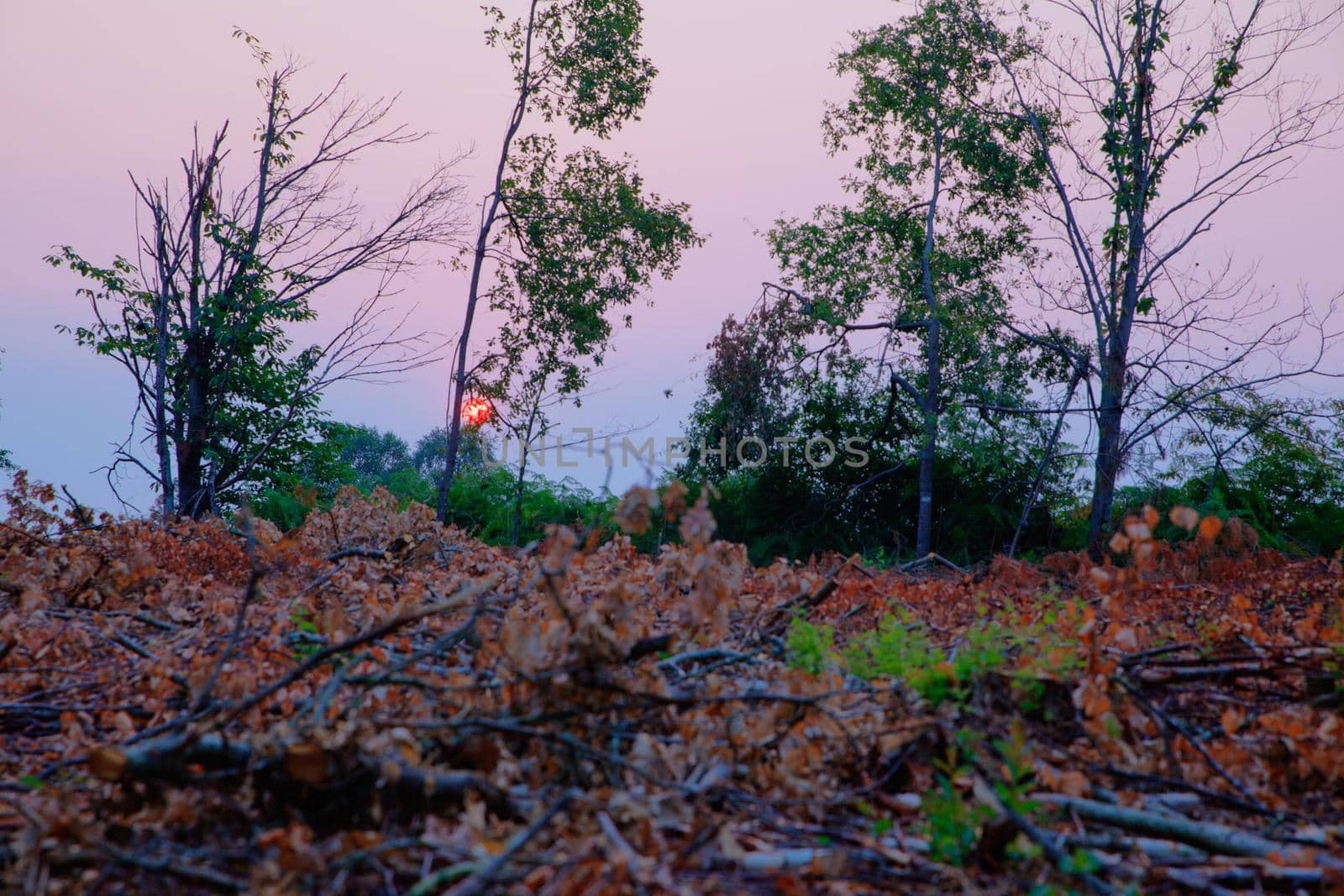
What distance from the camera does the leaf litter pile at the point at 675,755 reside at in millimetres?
2045

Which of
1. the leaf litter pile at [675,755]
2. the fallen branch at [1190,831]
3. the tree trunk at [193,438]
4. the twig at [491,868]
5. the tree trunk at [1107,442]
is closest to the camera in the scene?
the twig at [491,868]

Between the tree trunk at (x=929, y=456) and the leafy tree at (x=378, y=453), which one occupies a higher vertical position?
the leafy tree at (x=378, y=453)

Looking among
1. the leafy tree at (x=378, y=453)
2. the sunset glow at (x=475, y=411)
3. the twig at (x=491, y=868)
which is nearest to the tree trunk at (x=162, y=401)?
the sunset glow at (x=475, y=411)

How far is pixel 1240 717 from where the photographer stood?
307 cm

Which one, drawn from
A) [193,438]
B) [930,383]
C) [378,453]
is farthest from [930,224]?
[378,453]

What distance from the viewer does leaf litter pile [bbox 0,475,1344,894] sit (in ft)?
6.71

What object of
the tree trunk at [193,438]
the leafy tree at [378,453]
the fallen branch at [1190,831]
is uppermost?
the leafy tree at [378,453]

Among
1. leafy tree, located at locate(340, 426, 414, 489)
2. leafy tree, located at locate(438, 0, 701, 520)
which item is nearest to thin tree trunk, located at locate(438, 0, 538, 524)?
leafy tree, located at locate(438, 0, 701, 520)

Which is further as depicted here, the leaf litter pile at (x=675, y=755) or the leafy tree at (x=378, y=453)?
the leafy tree at (x=378, y=453)

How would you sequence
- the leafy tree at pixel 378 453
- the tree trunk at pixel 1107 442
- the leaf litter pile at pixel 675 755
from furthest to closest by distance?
1. the leafy tree at pixel 378 453
2. the tree trunk at pixel 1107 442
3. the leaf litter pile at pixel 675 755

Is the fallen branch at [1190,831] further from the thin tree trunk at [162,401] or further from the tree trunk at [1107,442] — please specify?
the thin tree trunk at [162,401]

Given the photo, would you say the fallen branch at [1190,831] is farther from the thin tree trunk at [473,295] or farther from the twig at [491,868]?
the thin tree trunk at [473,295]

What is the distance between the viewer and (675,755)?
246 centimetres

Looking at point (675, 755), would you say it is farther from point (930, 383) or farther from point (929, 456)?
point (930, 383)
